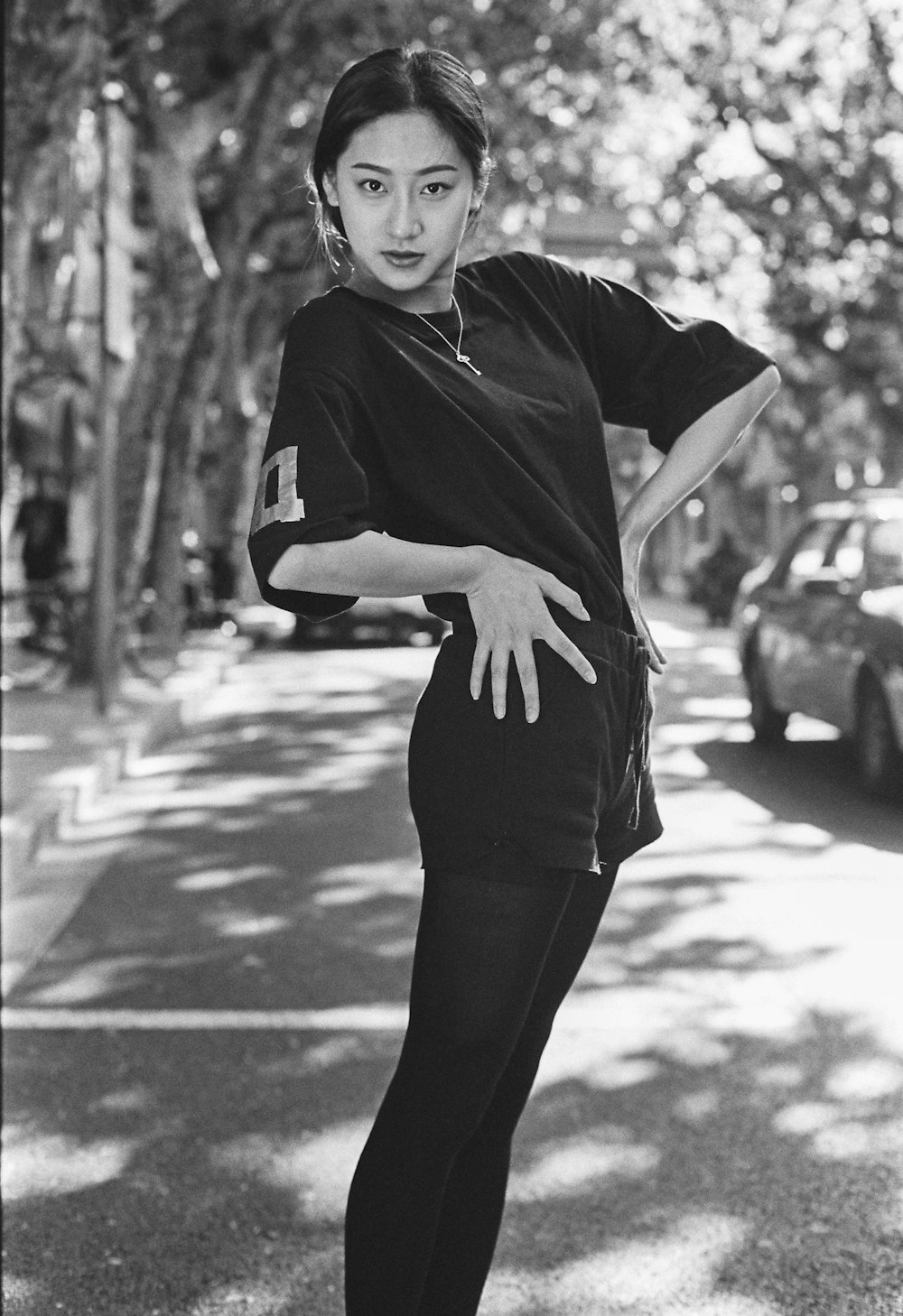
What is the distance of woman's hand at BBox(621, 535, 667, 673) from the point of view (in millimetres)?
2420

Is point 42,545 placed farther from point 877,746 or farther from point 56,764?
point 877,746

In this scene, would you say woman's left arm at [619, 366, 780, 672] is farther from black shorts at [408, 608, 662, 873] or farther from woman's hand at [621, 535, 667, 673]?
black shorts at [408, 608, 662, 873]

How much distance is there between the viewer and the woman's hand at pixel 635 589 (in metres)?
2.42

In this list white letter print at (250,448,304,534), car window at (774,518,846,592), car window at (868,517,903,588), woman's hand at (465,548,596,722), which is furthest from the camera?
car window at (774,518,846,592)

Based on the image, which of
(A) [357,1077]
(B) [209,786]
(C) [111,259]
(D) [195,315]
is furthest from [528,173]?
(A) [357,1077]

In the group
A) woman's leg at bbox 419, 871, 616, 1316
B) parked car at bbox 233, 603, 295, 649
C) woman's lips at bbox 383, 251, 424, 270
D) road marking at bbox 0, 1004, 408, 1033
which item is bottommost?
parked car at bbox 233, 603, 295, 649

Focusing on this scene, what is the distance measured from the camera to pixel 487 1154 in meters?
2.44

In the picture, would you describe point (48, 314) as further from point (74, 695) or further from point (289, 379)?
point (289, 379)

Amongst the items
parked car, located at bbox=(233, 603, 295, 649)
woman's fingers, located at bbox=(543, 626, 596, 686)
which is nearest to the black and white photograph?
woman's fingers, located at bbox=(543, 626, 596, 686)

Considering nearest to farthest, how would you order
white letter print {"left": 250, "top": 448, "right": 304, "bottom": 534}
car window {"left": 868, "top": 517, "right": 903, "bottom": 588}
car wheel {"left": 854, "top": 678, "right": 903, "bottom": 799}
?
1. white letter print {"left": 250, "top": 448, "right": 304, "bottom": 534}
2. car wheel {"left": 854, "top": 678, "right": 903, "bottom": 799}
3. car window {"left": 868, "top": 517, "right": 903, "bottom": 588}

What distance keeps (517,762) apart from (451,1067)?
0.37 meters

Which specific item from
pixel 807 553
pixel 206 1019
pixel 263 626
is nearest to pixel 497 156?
pixel 807 553

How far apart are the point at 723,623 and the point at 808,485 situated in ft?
47.8

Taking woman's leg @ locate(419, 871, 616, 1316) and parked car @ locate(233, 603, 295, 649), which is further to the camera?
parked car @ locate(233, 603, 295, 649)
